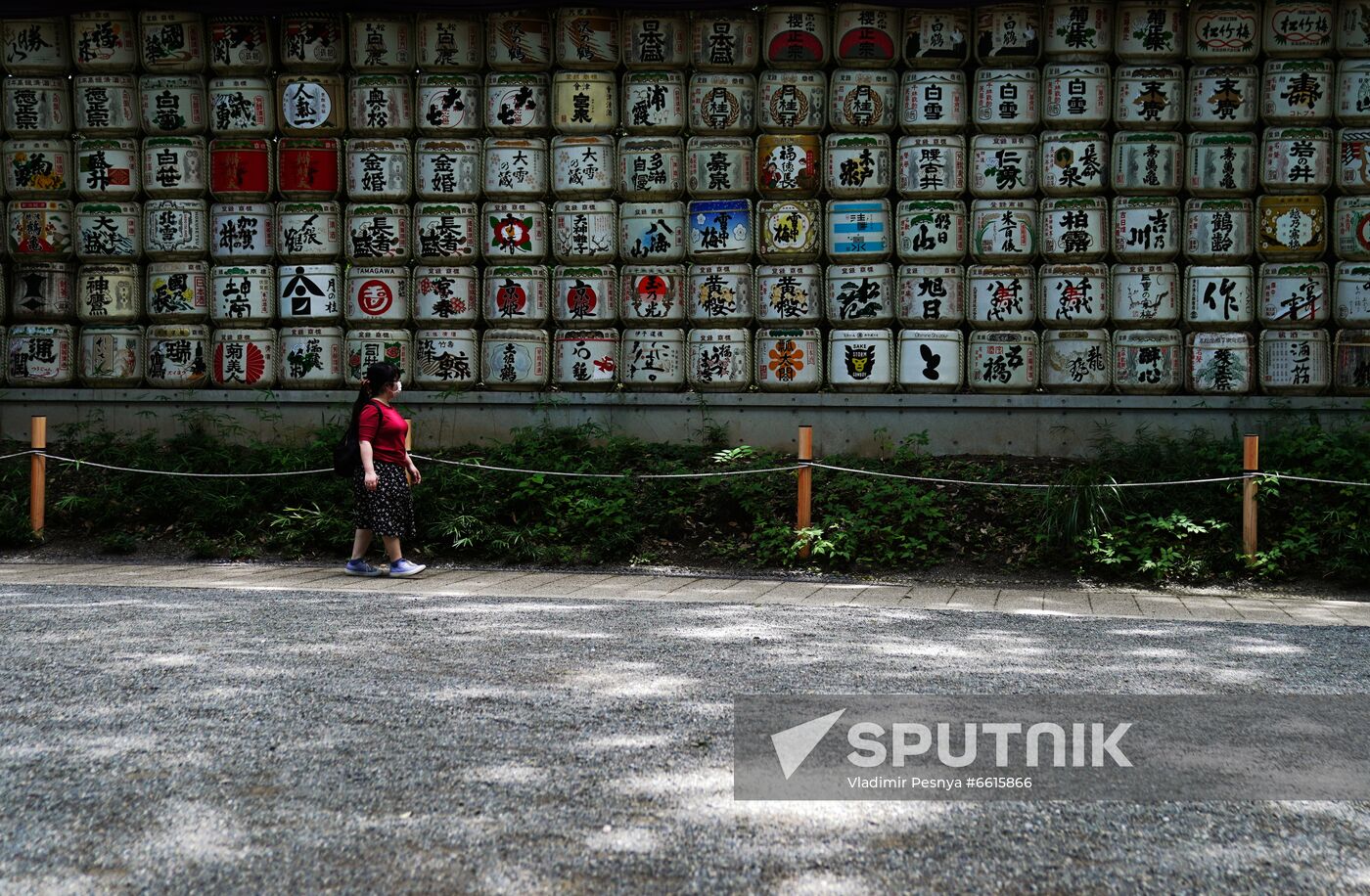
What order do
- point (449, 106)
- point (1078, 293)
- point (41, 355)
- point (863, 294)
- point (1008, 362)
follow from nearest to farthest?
point (1078, 293), point (1008, 362), point (863, 294), point (449, 106), point (41, 355)

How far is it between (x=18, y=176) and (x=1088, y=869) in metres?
10.5

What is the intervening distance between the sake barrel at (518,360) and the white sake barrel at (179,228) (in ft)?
8.81

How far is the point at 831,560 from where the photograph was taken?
24.9 feet

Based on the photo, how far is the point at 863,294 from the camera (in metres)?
9.25

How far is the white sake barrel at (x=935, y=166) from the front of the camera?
30.0ft

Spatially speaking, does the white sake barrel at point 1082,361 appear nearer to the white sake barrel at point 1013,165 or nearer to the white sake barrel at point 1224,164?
the white sake barrel at point 1013,165

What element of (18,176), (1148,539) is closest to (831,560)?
(1148,539)

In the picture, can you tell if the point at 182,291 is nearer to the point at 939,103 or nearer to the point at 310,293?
the point at 310,293

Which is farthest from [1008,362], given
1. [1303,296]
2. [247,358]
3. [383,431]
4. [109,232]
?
[109,232]

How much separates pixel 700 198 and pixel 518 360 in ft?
6.69

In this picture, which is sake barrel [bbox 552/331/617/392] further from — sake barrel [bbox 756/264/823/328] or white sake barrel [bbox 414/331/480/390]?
sake barrel [bbox 756/264/823/328]

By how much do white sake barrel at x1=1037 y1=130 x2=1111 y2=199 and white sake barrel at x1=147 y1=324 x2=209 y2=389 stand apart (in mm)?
7195

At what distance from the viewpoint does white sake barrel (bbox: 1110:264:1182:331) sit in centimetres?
897

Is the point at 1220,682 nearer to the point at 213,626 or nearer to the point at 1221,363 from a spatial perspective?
the point at 213,626
